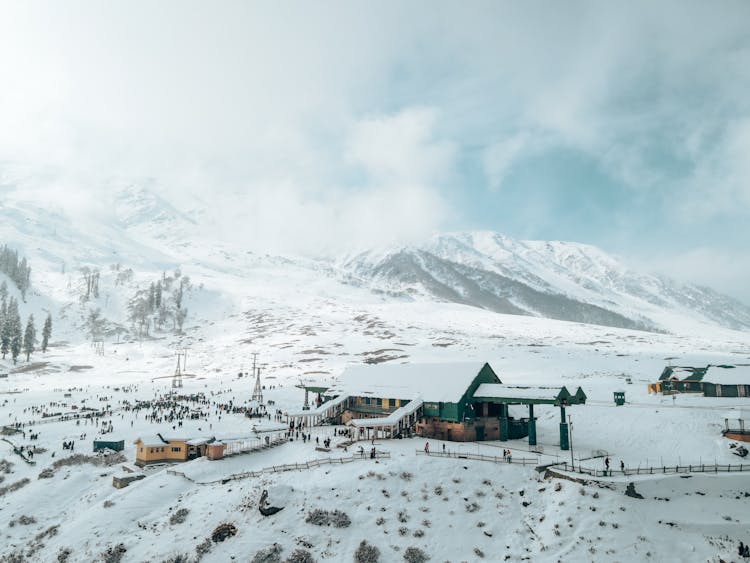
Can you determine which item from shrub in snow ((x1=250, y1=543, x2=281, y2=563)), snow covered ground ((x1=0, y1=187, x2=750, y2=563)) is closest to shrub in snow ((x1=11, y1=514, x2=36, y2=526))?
snow covered ground ((x1=0, y1=187, x2=750, y2=563))

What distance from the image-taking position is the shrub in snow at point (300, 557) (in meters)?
25.9

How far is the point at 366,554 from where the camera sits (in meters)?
25.9

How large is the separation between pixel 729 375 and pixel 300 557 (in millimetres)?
62731

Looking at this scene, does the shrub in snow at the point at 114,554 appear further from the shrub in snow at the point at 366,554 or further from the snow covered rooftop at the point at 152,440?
the snow covered rooftop at the point at 152,440

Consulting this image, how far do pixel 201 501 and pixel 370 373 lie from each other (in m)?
26.3

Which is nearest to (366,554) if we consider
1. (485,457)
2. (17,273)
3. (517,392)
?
(485,457)

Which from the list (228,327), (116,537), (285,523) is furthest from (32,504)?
(228,327)

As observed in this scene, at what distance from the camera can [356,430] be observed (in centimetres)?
4375

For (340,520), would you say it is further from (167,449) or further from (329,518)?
(167,449)

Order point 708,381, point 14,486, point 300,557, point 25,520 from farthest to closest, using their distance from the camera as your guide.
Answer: point 708,381, point 14,486, point 25,520, point 300,557

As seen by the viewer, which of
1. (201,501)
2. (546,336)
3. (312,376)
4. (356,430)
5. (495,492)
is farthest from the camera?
(546,336)

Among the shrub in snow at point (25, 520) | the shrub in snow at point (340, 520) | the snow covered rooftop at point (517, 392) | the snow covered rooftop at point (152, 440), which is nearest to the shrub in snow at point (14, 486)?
the shrub in snow at point (25, 520)

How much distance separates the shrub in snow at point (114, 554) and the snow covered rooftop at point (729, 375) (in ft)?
226

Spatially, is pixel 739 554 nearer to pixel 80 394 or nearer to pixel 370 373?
pixel 370 373
